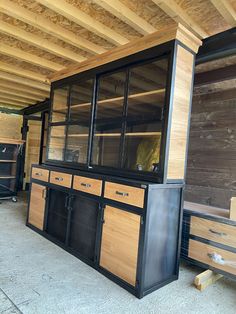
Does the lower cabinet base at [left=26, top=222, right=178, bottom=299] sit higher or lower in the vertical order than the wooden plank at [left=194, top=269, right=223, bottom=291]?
lower

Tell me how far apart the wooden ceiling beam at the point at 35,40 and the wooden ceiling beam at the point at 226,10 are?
1914 millimetres

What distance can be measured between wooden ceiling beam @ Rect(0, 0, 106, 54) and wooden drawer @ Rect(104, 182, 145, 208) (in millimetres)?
1713

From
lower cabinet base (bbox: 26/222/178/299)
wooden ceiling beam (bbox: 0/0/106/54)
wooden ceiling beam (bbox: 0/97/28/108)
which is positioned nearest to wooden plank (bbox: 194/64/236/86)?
wooden ceiling beam (bbox: 0/0/106/54)

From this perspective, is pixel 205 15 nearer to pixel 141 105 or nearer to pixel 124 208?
pixel 141 105

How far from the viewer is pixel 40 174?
3.45 meters

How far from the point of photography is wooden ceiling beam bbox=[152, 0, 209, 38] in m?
2.03

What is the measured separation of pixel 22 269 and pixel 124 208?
1.18 metres

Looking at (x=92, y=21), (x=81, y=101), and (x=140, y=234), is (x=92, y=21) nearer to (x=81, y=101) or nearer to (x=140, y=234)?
(x=81, y=101)

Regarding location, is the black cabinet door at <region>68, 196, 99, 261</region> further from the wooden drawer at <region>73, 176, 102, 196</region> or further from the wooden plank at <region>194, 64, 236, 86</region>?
the wooden plank at <region>194, 64, 236, 86</region>

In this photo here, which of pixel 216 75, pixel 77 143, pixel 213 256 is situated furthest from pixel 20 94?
pixel 213 256

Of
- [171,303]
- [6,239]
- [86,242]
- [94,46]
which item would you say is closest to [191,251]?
[171,303]

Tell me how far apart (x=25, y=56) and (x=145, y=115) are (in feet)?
6.84

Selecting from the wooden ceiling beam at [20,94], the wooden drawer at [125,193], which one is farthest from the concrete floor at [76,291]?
the wooden ceiling beam at [20,94]

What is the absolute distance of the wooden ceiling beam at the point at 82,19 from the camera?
2127mm
